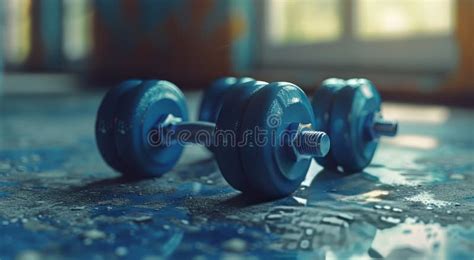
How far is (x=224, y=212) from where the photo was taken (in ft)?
3.46

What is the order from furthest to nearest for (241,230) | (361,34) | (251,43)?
(251,43)
(361,34)
(241,230)

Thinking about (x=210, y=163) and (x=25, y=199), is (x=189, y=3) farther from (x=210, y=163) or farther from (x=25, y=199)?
(x=25, y=199)

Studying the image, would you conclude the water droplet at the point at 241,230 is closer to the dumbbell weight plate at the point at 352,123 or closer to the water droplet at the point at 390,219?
the water droplet at the point at 390,219

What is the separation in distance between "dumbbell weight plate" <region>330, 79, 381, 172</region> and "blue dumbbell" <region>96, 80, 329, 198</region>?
0.18 metres

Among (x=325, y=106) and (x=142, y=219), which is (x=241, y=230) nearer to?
(x=142, y=219)

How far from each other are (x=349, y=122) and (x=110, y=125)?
53 centimetres

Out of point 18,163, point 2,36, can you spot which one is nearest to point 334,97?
point 18,163

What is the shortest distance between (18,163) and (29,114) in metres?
1.53

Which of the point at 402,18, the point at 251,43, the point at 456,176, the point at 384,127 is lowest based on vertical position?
the point at 456,176

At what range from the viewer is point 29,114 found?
3020 millimetres

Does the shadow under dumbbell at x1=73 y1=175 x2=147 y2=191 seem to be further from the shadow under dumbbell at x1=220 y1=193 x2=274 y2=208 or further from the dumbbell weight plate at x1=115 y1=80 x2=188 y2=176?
the shadow under dumbbell at x1=220 y1=193 x2=274 y2=208

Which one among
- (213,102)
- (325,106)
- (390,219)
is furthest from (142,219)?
(213,102)

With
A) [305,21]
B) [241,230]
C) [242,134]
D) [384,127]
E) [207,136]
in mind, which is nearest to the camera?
[241,230]

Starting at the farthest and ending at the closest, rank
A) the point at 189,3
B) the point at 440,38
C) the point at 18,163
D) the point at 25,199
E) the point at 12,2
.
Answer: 1. the point at 12,2
2. the point at 189,3
3. the point at 440,38
4. the point at 18,163
5. the point at 25,199
